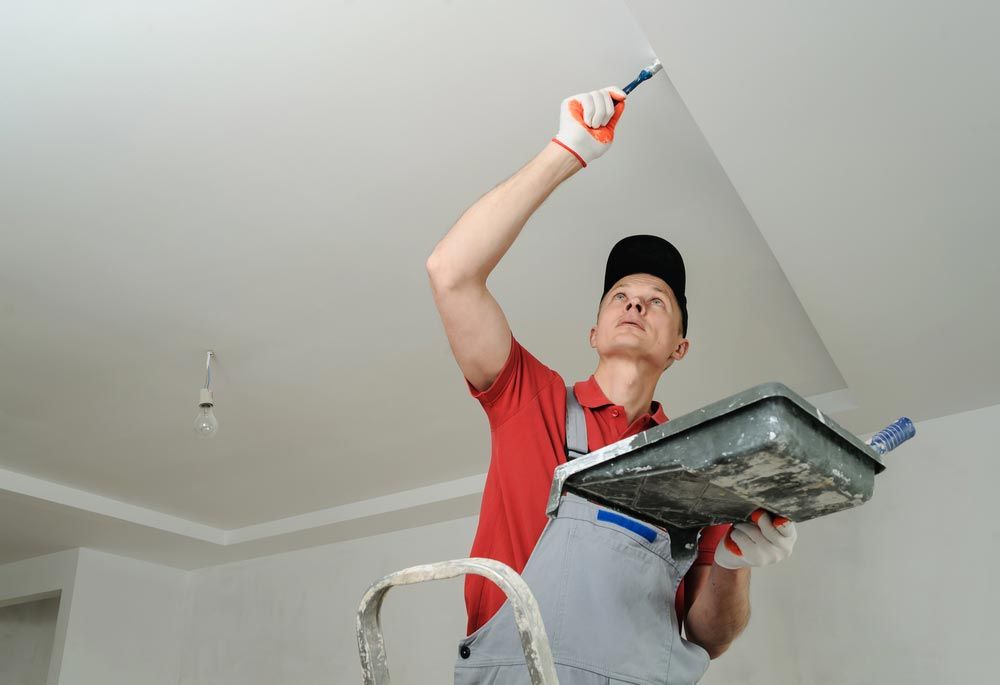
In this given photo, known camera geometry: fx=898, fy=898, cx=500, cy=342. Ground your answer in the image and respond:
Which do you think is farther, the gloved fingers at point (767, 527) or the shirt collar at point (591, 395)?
the shirt collar at point (591, 395)

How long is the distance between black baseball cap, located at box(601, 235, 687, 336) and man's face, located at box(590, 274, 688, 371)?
22 mm

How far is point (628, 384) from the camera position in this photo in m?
1.73

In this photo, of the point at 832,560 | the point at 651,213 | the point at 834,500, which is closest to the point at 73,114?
A: the point at 651,213

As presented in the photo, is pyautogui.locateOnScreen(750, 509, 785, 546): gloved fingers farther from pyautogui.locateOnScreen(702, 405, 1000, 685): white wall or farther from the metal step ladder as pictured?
pyautogui.locateOnScreen(702, 405, 1000, 685): white wall

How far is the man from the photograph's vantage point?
1348mm

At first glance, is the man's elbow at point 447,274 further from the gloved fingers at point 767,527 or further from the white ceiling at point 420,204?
the white ceiling at point 420,204

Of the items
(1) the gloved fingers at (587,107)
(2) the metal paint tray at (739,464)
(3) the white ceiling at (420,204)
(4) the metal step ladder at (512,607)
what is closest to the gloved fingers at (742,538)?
(2) the metal paint tray at (739,464)

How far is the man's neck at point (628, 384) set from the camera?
1732 mm

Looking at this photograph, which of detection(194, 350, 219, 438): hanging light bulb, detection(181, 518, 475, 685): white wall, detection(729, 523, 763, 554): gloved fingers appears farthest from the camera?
detection(181, 518, 475, 685): white wall

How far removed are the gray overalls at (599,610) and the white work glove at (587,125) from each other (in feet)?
1.99

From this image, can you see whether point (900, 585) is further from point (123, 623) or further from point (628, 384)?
point (123, 623)

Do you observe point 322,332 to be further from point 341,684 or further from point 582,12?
point 341,684

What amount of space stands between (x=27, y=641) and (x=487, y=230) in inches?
248

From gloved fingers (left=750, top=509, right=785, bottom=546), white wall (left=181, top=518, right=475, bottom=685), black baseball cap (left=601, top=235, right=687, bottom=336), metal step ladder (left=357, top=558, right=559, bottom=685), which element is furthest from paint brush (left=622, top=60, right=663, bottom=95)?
white wall (left=181, top=518, right=475, bottom=685)
